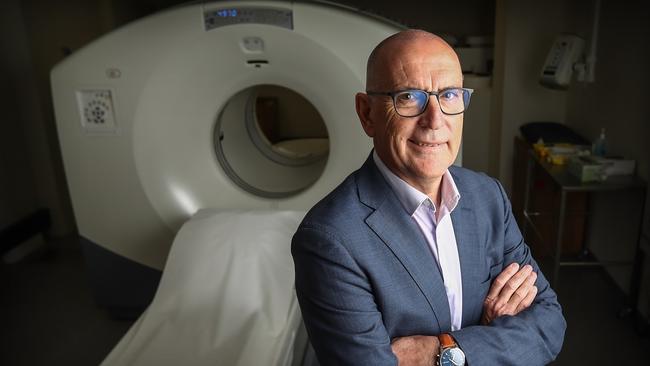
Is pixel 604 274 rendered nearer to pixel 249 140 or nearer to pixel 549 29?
pixel 549 29

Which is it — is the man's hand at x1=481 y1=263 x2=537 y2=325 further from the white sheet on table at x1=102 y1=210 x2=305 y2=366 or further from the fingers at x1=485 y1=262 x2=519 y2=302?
the white sheet on table at x1=102 y1=210 x2=305 y2=366

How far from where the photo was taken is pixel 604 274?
7.70 ft

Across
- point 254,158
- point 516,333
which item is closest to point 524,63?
point 254,158

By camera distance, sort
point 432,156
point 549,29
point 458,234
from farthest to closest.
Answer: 1. point 549,29
2. point 458,234
3. point 432,156

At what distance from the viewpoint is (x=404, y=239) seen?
0.86m

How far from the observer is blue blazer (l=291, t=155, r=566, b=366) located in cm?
81

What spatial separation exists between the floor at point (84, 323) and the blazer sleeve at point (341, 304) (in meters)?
1.32

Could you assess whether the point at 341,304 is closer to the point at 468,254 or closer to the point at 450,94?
the point at 468,254

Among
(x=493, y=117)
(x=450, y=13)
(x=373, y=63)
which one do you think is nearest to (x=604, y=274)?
(x=493, y=117)

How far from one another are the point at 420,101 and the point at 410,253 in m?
0.26

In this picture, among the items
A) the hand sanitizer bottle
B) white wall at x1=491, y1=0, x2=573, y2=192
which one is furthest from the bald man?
white wall at x1=491, y1=0, x2=573, y2=192

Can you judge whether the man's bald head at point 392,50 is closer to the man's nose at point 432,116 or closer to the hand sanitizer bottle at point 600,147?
the man's nose at point 432,116

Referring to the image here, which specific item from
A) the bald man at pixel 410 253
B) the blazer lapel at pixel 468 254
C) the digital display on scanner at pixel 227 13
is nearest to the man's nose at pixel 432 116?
the bald man at pixel 410 253

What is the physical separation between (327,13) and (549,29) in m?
1.59
